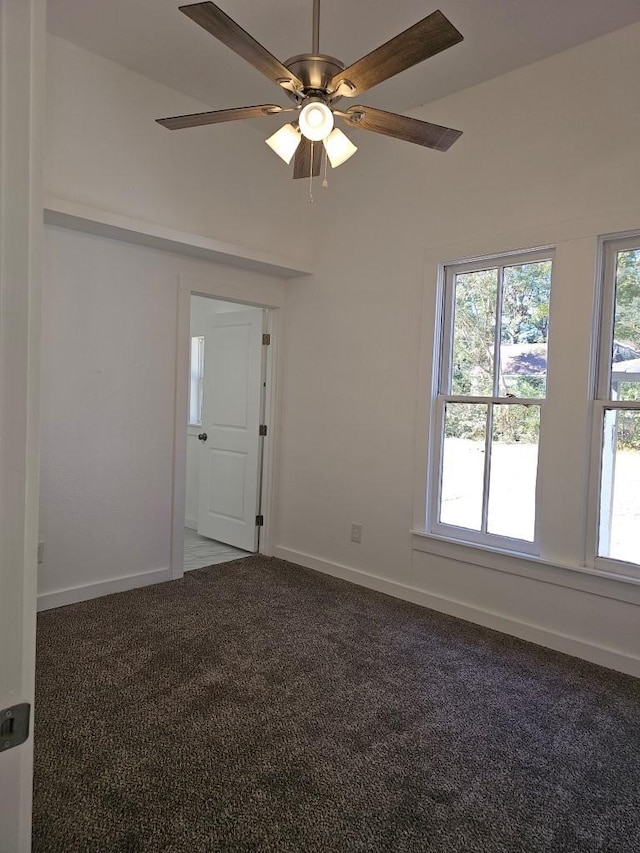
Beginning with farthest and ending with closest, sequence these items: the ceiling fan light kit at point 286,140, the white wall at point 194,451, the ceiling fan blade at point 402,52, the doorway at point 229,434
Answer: the white wall at point 194,451, the doorway at point 229,434, the ceiling fan light kit at point 286,140, the ceiling fan blade at point 402,52

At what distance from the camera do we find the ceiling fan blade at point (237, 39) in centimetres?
171

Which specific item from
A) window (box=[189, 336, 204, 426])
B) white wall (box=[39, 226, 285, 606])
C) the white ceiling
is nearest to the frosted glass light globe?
the white ceiling

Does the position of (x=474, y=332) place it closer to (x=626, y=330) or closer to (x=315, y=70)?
(x=626, y=330)

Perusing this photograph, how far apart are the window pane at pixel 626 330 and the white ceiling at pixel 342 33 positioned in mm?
1169

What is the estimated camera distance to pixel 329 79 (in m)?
2.06

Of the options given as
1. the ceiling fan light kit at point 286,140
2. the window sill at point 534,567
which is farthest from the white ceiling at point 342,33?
the window sill at point 534,567

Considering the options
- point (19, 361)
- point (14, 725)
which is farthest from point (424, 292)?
point (14, 725)

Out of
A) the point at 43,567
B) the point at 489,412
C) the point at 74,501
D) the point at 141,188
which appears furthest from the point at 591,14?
the point at 43,567

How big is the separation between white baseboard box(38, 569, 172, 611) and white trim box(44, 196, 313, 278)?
219cm

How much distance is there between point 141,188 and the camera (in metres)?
3.50

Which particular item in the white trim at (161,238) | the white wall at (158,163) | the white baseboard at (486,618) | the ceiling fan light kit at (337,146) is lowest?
the white baseboard at (486,618)

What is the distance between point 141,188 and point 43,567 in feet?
7.92

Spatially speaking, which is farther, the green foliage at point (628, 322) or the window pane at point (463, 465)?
the window pane at point (463, 465)

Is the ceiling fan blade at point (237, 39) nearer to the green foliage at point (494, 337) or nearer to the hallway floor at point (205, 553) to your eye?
the green foliage at point (494, 337)
